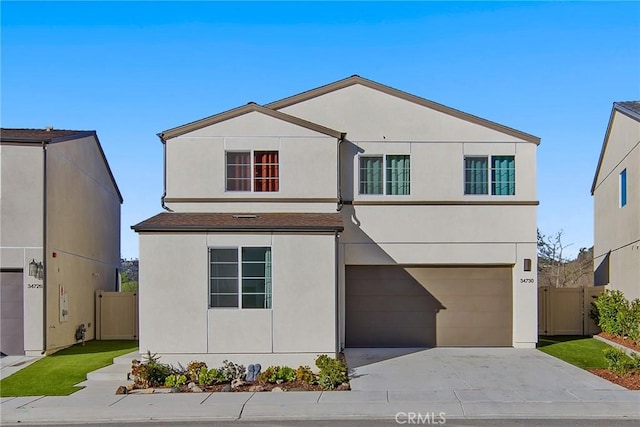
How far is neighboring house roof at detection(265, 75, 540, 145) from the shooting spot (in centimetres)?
1719

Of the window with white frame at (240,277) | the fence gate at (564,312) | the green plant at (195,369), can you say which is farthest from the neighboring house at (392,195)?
the green plant at (195,369)

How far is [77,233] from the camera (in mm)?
19438

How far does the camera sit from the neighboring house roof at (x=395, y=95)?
17.2m

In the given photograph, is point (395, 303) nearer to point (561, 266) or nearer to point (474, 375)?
point (474, 375)

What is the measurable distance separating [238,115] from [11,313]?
827cm

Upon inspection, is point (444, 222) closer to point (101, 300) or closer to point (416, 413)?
point (416, 413)

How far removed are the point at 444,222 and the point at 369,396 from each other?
22.5ft

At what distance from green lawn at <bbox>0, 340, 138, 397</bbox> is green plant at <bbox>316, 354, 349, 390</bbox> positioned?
207 inches

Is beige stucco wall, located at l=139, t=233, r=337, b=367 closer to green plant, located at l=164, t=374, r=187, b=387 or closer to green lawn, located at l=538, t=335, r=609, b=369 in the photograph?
green plant, located at l=164, t=374, r=187, b=387

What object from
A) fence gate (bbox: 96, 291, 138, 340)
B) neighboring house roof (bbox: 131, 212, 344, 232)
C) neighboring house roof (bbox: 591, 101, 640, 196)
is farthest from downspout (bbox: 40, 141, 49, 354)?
neighboring house roof (bbox: 591, 101, 640, 196)

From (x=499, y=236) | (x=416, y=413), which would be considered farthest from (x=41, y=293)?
(x=499, y=236)

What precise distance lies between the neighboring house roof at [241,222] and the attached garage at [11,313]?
4.68 meters

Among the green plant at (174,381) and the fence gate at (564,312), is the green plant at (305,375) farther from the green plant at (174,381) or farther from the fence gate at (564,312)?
the fence gate at (564,312)

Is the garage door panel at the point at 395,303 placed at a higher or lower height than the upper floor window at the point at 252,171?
lower
